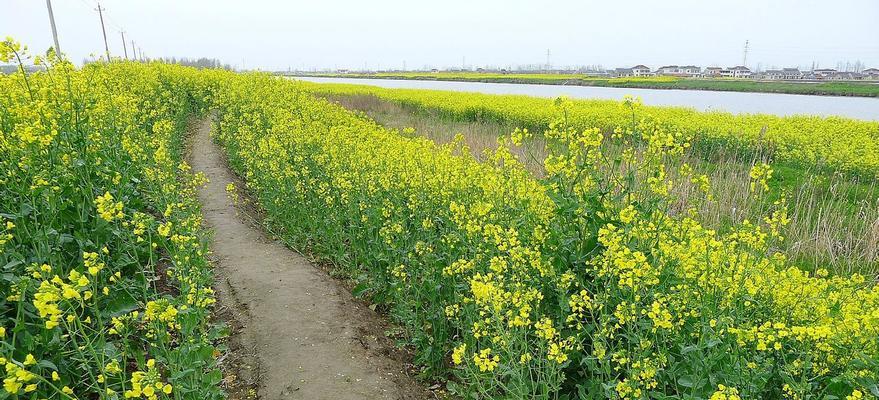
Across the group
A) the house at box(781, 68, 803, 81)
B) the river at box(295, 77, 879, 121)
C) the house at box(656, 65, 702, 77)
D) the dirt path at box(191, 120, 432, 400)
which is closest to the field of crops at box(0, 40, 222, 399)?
the dirt path at box(191, 120, 432, 400)

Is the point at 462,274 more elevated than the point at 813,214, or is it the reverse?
the point at 462,274

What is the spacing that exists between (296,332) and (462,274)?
1581mm

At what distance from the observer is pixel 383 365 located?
4324mm

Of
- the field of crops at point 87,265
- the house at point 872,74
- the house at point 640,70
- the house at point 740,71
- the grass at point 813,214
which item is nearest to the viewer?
the field of crops at point 87,265

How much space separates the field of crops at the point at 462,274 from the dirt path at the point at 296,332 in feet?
0.97

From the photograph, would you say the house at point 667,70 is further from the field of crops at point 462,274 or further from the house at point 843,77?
the field of crops at point 462,274

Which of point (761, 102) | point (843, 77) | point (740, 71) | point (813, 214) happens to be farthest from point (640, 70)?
point (813, 214)

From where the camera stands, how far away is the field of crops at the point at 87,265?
2.39 meters

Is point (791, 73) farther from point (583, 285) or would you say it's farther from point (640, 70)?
point (583, 285)

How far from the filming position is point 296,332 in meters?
4.63

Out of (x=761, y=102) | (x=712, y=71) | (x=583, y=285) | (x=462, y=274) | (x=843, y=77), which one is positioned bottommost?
(x=761, y=102)

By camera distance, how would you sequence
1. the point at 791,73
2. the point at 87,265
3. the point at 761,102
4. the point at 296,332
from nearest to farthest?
the point at 87,265, the point at 296,332, the point at 761,102, the point at 791,73

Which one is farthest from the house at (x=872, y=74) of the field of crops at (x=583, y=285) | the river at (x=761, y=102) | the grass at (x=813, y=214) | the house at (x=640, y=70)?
the field of crops at (x=583, y=285)

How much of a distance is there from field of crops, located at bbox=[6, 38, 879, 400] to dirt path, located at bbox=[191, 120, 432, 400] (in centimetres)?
30
